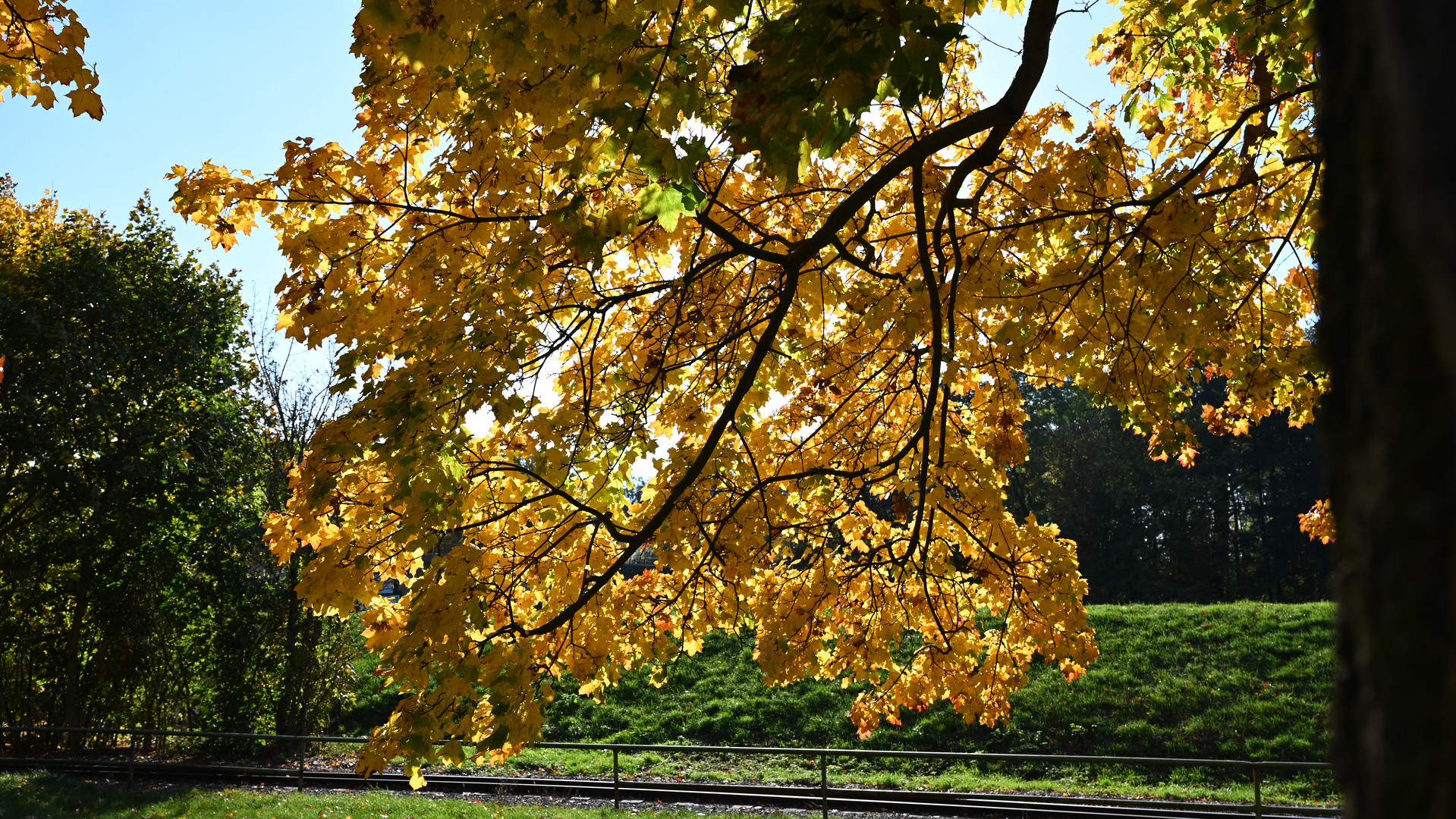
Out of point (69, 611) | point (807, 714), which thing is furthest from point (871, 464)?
point (69, 611)

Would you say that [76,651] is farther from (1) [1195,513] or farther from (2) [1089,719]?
(1) [1195,513]

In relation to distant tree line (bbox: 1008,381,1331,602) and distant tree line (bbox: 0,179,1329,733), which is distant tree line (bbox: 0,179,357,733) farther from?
distant tree line (bbox: 1008,381,1331,602)

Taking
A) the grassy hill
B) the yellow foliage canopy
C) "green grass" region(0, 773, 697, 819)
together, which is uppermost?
the yellow foliage canopy

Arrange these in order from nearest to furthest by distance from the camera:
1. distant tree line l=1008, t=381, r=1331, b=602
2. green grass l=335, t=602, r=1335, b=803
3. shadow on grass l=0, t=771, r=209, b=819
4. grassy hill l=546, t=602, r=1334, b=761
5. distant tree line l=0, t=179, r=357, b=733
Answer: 1. shadow on grass l=0, t=771, r=209, b=819
2. green grass l=335, t=602, r=1335, b=803
3. grassy hill l=546, t=602, r=1334, b=761
4. distant tree line l=0, t=179, r=357, b=733
5. distant tree line l=1008, t=381, r=1331, b=602

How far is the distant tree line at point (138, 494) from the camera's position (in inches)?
639

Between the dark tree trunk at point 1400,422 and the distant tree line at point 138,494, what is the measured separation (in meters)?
18.0

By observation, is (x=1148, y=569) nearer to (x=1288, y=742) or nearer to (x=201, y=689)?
(x=1288, y=742)

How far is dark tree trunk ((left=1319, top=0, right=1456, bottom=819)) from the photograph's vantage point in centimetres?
72

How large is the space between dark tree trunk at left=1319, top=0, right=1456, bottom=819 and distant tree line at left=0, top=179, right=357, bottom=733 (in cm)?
1801

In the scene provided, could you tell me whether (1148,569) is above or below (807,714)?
above

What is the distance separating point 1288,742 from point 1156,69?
41.8ft

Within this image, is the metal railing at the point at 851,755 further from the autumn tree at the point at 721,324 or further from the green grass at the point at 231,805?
the autumn tree at the point at 721,324

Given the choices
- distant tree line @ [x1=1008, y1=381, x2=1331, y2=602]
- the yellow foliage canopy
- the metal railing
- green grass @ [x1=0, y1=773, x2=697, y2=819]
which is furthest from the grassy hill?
distant tree line @ [x1=1008, y1=381, x2=1331, y2=602]

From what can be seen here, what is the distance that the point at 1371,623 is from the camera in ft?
2.62
